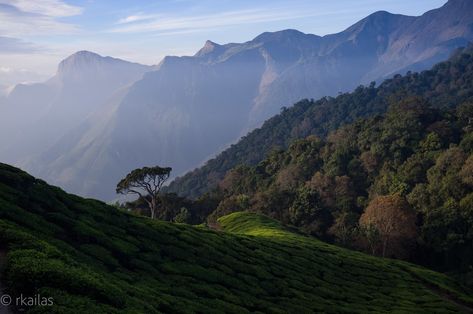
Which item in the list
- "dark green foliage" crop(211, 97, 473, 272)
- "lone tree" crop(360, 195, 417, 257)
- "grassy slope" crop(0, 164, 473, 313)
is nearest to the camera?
"grassy slope" crop(0, 164, 473, 313)

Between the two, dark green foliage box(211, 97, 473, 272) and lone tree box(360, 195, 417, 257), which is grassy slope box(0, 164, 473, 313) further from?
dark green foliage box(211, 97, 473, 272)

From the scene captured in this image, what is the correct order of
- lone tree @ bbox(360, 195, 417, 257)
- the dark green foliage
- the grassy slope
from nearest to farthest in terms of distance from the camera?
1. the grassy slope
2. lone tree @ bbox(360, 195, 417, 257)
3. the dark green foliage

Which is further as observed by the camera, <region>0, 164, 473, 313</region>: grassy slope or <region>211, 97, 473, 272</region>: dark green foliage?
<region>211, 97, 473, 272</region>: dark green foliage

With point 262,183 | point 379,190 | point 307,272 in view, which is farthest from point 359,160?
point 307,272

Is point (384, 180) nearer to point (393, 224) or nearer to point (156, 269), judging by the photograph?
point (393, 224)

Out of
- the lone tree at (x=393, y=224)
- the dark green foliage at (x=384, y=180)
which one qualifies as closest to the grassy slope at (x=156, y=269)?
the lone tree at (x=393, y=224)

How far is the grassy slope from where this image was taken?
17.9 metres

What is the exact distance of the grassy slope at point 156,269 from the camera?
17859mm

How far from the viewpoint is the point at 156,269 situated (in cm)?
2794

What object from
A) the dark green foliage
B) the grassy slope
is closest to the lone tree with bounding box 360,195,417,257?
the dark green foliage

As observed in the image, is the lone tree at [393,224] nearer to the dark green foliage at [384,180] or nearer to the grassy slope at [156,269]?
the dark green foliage at [384,180]

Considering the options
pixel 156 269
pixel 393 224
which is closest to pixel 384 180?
pixel 393 224

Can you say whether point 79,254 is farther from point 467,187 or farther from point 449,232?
point 467,187

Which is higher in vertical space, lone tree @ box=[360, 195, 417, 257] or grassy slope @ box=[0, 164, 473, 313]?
grassy slope @ box=[0, 164, 473, 313]
